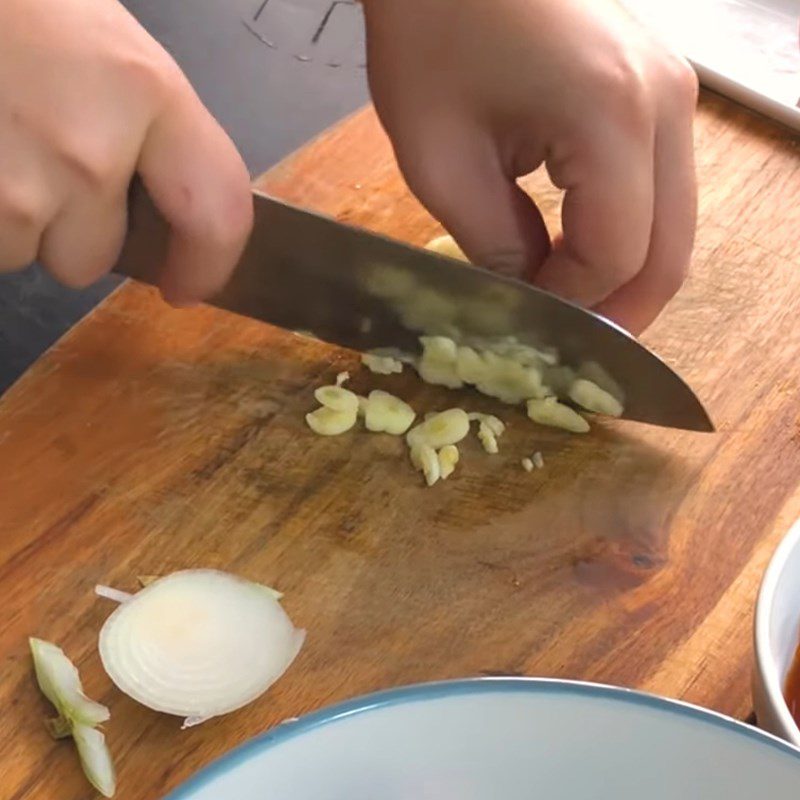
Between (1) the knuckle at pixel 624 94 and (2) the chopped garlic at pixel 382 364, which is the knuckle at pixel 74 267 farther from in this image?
(1) the knuckle at pixel 624 94

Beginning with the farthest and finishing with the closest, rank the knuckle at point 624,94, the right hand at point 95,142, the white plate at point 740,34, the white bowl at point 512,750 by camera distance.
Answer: the white plate at point 740,34 < the knuckle at point 624,94 < the right hand at point 95,142 < the white bowl at point 512,750

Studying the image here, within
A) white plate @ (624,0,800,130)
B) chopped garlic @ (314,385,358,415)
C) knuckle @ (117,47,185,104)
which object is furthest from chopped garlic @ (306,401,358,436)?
white plate @ (624,0,800,130)

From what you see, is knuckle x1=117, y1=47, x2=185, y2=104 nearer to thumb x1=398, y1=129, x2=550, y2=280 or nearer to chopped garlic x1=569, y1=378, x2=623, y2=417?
thumb x1=398, y1=129, x2=550, y2=280

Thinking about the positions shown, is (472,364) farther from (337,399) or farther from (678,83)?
(678,83)

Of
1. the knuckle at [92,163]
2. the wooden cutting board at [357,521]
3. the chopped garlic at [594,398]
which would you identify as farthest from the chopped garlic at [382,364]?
the knuckle at [92,163]

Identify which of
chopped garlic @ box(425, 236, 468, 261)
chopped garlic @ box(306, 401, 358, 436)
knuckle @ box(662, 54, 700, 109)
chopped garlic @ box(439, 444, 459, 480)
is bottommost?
chopped garlic @ box(306, 401, 358, 436)

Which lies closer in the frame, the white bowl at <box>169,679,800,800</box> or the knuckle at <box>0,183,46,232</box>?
the white bowl at <box>169,679,800,800</box>
